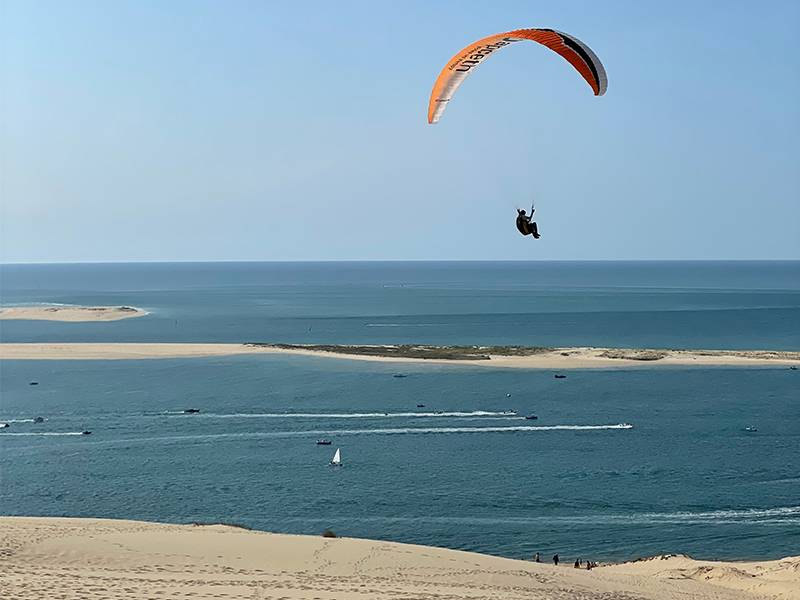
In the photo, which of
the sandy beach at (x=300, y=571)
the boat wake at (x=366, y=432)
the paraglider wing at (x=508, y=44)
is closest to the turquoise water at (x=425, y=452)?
the boat wake at (x=366, y=432)

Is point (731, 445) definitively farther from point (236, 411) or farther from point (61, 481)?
point (61, 481)

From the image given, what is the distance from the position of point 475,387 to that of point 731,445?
23.2m

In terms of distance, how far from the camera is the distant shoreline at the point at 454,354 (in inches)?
3137

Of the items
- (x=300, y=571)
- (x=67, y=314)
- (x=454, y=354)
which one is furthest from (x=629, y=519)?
(x=67, y=314)

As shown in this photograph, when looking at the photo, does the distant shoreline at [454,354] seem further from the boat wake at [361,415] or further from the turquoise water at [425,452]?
the boat wake at [361,415]

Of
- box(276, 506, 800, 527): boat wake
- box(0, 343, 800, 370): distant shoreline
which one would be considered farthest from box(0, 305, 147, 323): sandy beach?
box(276, 506, 800, 527): boat wake

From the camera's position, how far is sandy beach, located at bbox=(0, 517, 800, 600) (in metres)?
20.5

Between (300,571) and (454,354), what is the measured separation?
207ft

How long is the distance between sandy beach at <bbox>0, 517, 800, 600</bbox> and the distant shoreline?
170 feet

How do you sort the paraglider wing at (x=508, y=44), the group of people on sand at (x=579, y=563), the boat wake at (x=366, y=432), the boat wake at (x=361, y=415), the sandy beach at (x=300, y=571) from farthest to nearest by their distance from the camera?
the boat wake at (x=361, y=415) → the boat wake at (x=366, y=432) → the group of people on sand at (x=579, y=563) → the paraglider wing at (x=508, y=44) → the sandy beach at (x=300, y=571)

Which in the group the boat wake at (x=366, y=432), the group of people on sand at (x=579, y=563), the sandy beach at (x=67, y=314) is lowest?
the group of people on sand at (x=579, y=563)

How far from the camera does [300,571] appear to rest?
22797mm

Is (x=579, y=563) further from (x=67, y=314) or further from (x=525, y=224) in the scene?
(x=67, y=314)

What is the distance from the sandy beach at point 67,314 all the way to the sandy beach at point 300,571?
11183 cm
